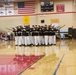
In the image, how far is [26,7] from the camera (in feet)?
60.9

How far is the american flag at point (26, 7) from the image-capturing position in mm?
18484

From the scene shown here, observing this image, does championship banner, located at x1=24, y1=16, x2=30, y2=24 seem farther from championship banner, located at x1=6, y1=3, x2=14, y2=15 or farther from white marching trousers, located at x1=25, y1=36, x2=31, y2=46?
white marching trousers, located at x1=25, y1=36, x2=31, y2=46

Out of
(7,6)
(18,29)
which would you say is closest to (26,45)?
(18,29)

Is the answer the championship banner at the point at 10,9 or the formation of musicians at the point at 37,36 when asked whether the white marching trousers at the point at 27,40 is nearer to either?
the formation of musicians at the point at 37,36

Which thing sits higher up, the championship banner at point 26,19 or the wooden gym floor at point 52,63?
the championship banner at point 26,19

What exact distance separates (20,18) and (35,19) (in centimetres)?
121

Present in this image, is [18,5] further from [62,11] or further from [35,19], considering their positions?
[62,11]

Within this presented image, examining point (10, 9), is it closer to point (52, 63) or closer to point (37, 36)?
point (37, 36)

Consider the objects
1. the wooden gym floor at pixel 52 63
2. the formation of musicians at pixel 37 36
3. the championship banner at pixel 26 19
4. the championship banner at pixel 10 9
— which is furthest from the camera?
the championship banner at pixel 10 9

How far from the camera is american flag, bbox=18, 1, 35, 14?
18484 mm

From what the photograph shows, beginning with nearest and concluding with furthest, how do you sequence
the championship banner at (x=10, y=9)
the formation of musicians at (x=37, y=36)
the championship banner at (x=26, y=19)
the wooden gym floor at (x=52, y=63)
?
the wooden gym floor at (x=52, y=63), the formation of musicians at (x=37, y=36), the championship banner at (x=26, y=19), the championship banner at (x=10, y=9)

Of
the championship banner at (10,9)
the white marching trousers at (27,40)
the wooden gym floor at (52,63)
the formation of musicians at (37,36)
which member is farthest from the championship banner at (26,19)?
the wooden gym floor at (52,63)

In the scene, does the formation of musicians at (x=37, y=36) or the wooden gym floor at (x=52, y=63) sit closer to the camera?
the wooden gym floor at (x=52, y=63)

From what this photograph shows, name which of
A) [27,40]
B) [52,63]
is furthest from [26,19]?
[52,63]
